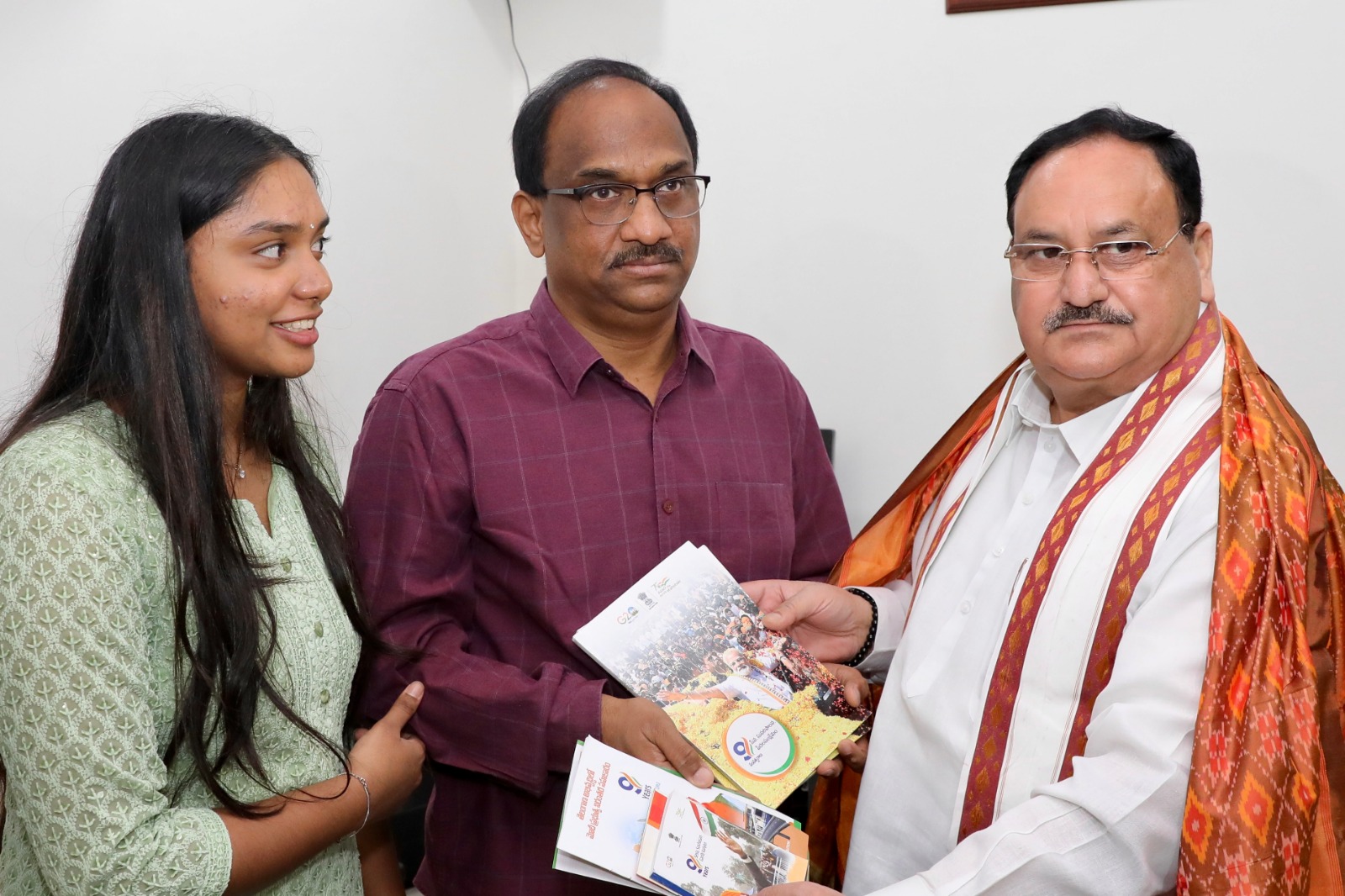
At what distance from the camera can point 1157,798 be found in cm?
149

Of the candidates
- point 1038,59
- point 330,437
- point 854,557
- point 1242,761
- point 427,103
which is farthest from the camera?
point 427,103

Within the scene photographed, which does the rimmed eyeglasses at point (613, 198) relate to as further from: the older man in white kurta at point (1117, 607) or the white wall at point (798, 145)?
the white wall at point (798, 145)

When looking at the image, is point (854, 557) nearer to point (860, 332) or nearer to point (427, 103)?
point (860, 332)

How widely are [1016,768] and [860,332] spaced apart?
6.49 ft

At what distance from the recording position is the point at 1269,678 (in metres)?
1.48

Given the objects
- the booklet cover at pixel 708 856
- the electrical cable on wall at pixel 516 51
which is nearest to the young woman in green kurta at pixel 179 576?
the booklet cover at pixel 708 856

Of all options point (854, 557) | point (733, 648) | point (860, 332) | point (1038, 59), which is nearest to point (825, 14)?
point (1038, 59)

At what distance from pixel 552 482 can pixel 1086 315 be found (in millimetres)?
917

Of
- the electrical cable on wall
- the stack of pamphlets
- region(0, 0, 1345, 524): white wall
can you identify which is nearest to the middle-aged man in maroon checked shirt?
the stack of pamphlets

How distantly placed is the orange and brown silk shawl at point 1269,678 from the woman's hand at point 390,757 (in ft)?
3.73

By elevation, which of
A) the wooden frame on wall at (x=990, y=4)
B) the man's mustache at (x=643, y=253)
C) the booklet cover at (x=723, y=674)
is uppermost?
the wooden frame on wall at (x=990, y=4)

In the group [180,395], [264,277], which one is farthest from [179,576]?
[264,277]

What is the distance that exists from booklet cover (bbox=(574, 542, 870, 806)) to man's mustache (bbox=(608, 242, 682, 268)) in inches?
20.4

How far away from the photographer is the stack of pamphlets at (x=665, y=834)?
1.64m
